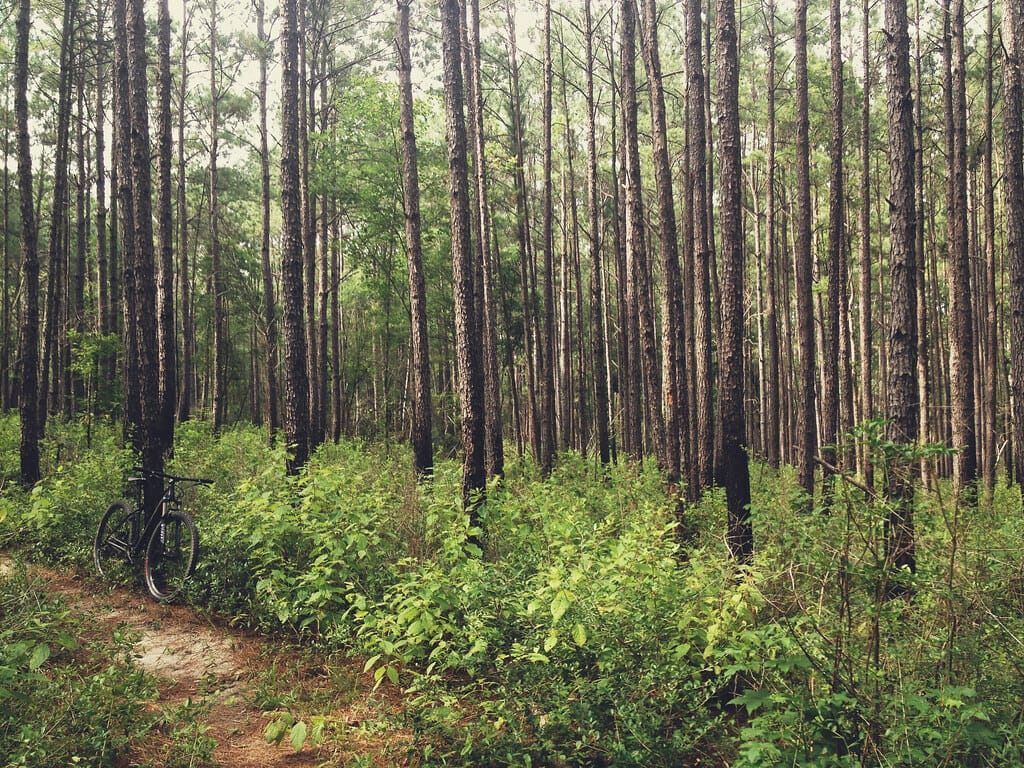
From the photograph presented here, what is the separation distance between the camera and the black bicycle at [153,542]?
265 inches

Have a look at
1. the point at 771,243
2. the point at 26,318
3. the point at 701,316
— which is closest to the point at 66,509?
the point at 26,318

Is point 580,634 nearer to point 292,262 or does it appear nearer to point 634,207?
point 292,262

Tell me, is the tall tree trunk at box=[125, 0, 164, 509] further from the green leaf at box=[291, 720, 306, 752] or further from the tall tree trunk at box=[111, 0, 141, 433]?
the green leaf at box=[291, 720, 306, 752]

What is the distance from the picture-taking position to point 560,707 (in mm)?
3916

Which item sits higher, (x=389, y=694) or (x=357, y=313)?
(x=357, y=313)

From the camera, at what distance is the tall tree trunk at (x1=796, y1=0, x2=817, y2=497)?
12.3 meters

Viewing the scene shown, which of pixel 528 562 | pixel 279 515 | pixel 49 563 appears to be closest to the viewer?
pixel 528 562

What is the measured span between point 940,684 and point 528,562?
3266 millimetres

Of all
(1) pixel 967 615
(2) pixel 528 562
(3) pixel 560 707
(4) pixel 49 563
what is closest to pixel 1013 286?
(1) pixel 967 615

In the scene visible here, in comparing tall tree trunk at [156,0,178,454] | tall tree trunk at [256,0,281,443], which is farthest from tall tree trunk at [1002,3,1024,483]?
tall tree trunk at [256,0,281,443]

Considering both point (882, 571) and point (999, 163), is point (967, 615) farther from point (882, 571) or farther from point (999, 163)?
point (999, 163)

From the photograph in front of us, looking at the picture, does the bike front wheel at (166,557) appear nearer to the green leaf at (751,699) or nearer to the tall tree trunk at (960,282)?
the green leaf at (751,699)

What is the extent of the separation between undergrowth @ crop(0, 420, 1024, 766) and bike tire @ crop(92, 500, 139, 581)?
0.86 metres

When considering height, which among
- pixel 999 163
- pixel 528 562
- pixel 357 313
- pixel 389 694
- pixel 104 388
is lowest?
pixel 389 694
